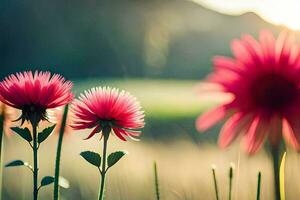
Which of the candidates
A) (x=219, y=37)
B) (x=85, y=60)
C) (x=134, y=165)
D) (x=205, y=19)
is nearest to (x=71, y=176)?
(x=134, y=165)

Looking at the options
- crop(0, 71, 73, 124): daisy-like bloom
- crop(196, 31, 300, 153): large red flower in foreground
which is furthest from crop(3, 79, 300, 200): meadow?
crop(0, 71, 73, 124): daisy-like bloom

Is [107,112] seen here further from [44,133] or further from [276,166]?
[276,166]

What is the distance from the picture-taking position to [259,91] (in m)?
0.74

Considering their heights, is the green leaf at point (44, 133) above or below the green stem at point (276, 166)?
above

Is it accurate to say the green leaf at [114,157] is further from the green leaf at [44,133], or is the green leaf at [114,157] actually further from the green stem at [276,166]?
the green stem at [276,166]

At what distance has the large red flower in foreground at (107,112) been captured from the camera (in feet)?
2.77

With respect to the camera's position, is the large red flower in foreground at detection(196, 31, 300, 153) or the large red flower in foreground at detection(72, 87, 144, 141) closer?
the large red flower in foreground at detection(196, 31, 300, 153)

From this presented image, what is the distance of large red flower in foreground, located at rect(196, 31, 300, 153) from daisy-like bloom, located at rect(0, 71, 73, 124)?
0.18 meters

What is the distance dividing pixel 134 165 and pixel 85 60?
19.9 metres

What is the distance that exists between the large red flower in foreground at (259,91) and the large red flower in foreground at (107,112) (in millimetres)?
128

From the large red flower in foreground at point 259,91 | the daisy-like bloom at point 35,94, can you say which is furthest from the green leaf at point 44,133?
the large red flower in foreground at point 259,91

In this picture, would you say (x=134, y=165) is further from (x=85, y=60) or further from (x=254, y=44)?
(x=85, y=60)

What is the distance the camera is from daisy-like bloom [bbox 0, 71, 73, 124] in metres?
0.83

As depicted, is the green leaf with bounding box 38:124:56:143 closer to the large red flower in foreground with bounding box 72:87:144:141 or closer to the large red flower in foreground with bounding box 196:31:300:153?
the large red flower in foreground with bounding box 72:87:144:141
